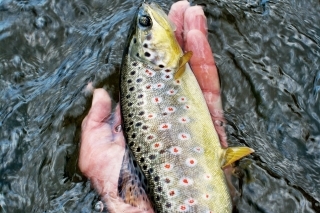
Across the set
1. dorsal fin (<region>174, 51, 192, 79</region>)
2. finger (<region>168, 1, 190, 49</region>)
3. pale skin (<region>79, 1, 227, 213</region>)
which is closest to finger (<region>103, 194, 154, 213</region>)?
pale skin (<region>79, 1, 227, 213</region>)

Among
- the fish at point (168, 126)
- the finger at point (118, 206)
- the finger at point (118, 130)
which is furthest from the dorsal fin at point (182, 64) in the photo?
the finger at point (118, 206)

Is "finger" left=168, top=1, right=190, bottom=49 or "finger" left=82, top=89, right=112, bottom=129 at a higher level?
"finger" left=168, top=1, right=190, bottom=49

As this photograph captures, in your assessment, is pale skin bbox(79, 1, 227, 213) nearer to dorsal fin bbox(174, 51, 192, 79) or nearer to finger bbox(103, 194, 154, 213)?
finger bbox(103, 194, 154, 213)

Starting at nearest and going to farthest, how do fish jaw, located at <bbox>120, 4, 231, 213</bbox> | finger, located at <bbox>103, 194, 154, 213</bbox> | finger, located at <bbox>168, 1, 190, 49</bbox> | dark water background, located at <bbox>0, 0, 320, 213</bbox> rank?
fish jaw, located at <bbox>120, 4, 231, 213</bbox>, finger, located at <bbox>103, 194, 154, 213</bbox>, dark water background, located at <bbox>0, 0, 320, 213</bbox>, finger, located at <bbox>168, 1, 190, 49</bbox>

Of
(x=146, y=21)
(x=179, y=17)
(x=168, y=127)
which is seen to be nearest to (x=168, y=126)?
(x=168, y=127)

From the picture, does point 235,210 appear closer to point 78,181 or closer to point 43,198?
point 78,181

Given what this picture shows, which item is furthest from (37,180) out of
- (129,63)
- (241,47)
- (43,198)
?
(241,47)

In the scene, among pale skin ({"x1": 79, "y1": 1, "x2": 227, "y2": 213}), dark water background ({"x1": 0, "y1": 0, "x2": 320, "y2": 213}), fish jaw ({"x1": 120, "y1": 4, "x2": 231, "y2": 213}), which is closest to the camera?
fish jaw ({"x1": 120, "y1": 4, "x2": 231, "y2": 213})
